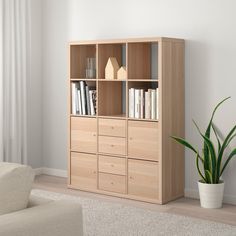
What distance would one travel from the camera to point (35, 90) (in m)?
6.37

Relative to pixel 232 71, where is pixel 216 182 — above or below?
below

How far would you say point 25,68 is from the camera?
20.1 ft

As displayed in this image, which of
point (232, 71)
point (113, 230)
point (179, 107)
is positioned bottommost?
point (113, 230)

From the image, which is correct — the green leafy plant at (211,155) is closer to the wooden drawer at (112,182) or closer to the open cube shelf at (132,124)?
the open cube shelf at (132,124)

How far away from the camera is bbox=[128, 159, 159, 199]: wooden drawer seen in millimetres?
4949

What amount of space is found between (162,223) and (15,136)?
8.14 ft

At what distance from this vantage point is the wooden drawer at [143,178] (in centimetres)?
495

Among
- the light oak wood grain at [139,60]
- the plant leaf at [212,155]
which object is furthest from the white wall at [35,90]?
the plant leaf at [212,155]

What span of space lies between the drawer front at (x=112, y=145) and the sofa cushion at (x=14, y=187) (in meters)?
2.58

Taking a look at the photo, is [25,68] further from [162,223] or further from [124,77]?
[162,223]

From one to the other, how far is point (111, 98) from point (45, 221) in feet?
9.92

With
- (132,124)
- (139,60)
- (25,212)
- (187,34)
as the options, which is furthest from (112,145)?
(25,212)

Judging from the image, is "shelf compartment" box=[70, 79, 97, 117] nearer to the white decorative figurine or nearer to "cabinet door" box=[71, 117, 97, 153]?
"cabinet door" box=[71, 117, 97, 153]

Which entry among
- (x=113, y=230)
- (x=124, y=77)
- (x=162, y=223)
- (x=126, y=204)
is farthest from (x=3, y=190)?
(x=124, y=77)
